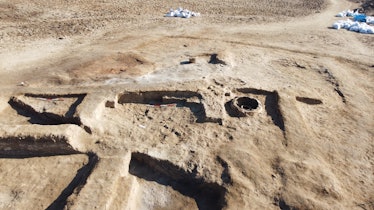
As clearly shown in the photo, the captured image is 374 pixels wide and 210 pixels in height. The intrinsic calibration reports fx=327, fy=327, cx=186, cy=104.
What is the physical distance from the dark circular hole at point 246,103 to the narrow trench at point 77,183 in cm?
394

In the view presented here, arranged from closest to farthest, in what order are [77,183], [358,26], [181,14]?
[77,183], [358,26], [181,14]

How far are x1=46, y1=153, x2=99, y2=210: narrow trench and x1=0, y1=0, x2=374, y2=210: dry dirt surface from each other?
1.1 inches

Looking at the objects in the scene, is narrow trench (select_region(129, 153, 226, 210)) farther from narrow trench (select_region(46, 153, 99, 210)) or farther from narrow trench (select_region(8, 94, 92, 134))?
narrow trench (select_region(8, 94, 92, 134))

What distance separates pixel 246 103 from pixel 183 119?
6.04 feet

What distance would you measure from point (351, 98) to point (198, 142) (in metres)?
4.86

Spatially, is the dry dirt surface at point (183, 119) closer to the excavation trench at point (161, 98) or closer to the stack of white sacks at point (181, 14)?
the excavation trench at point (161, 98)

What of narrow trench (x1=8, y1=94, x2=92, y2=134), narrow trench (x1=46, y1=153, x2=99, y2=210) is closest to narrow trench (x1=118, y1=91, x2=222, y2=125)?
narrow trench (x1=8, y1=94, x2=92, y2=134)

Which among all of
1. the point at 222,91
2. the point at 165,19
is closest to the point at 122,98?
the point at 222,91

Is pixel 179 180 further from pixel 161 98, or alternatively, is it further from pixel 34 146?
pixel 34 146

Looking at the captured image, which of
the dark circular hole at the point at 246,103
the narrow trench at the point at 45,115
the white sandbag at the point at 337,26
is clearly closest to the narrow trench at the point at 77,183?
the narrow trench at the point at 45,115

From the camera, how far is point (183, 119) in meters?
7.88

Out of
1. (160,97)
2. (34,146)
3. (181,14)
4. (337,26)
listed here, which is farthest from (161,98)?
(337,26)

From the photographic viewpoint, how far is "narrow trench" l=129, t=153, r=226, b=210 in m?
5.93

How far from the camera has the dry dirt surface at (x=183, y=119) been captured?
19.5 ft
